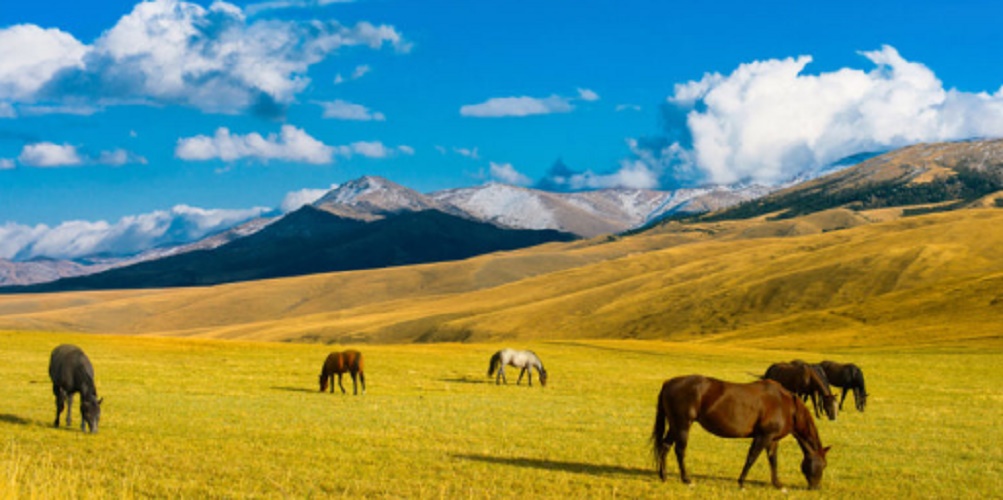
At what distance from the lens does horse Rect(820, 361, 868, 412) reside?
38.2 m

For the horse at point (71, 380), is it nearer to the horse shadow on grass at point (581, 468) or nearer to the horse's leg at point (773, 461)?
the horse shadow on grass at point (581, 468)

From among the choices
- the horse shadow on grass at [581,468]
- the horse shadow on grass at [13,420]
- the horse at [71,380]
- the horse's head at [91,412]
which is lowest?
the horse shadow on grass at [581,468]

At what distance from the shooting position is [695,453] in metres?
24.1

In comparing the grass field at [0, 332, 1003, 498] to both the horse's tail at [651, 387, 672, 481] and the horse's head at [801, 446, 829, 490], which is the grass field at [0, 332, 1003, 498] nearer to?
the horse's head at [801, 446, 829, 490]

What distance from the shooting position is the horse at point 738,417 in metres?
19.0

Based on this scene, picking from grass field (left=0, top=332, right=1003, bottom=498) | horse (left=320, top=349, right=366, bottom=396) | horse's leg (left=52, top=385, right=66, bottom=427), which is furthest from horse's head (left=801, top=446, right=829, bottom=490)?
horse (left=320, top=349, right=366, bottom=396)

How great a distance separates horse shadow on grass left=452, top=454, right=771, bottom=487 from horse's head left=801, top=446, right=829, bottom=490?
97 cm

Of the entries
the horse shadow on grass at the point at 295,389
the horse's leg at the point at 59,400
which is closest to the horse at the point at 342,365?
the horse shadow on grass at the point at 295,389

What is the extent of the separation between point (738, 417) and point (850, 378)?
2268 cm

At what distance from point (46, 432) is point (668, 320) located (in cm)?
16892

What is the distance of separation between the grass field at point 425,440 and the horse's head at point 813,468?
0.96 feet

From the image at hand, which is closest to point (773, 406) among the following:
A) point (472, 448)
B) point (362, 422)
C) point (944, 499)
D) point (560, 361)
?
point (944, 499)

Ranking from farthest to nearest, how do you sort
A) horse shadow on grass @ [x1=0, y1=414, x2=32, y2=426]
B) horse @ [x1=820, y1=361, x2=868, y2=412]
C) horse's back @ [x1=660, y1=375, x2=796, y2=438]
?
horse @ [x1=820, y1=361, x2=868, y2=412], horse shadow on grass @ [x1=0, y1=414, x2=32, y2=426], horse's back @ [x1=660, y1=375, x2=796, y2=438]

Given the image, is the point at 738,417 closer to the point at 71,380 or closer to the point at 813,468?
the point at 813,468
